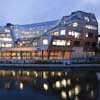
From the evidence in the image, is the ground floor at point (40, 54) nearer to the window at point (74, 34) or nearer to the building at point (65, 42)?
the building at point (65, 42)

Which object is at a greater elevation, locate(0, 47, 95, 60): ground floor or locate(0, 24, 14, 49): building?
locate(0, 24, 14, 49): building

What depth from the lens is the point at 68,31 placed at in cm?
13025

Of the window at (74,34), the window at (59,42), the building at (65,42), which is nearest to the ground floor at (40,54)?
the building at (65,42)

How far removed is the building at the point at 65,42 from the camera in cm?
12475

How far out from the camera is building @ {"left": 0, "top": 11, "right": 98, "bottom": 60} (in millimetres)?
124750

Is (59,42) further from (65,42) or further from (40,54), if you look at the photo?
(40,54)

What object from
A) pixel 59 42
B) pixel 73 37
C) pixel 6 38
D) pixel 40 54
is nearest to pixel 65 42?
pixel 59 42

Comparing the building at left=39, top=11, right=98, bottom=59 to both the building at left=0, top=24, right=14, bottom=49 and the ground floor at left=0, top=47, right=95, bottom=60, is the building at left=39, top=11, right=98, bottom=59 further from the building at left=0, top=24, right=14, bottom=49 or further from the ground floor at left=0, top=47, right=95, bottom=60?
the building at left=0, top=24, right=14, bottom=49

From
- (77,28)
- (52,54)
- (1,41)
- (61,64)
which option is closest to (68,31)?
(77,28)

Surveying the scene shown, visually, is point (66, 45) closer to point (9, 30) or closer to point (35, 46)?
point (35, 46)

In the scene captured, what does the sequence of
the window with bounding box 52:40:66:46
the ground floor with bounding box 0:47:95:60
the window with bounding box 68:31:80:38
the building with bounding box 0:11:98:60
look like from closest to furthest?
the ground floor with bounding box 0:47:95:60, the building with bounding box 0:11:98:60, the window with bounding box 52:40:66:46, the window with bounding box 68:31:80:38

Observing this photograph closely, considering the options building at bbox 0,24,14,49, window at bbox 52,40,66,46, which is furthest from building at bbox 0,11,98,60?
building at bbox 0,24,14,49

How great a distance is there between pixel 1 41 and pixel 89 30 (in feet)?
195

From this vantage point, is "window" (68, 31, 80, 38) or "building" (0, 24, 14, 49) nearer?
"window" (68, 31, 80, 38)
